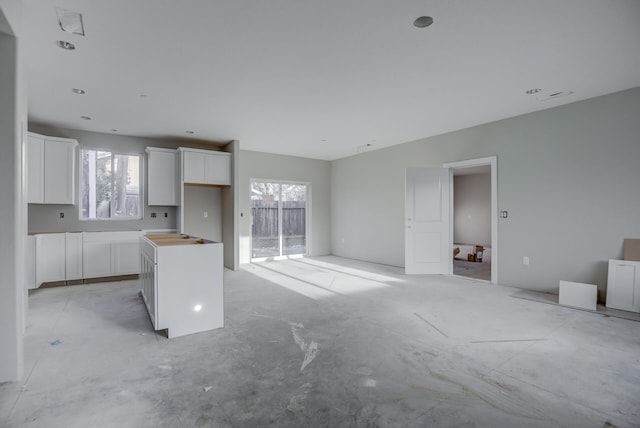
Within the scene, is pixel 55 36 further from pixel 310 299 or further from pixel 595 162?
pixel 595 162

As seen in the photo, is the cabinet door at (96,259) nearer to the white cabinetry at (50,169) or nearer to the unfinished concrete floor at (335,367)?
the white cabinetry at (50,169)

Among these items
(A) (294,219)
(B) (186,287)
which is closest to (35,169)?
(B) (186,287)

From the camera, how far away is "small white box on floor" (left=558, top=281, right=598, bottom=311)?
3767mm

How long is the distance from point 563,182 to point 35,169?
8038 millimetres

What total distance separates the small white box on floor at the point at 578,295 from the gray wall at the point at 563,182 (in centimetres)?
38

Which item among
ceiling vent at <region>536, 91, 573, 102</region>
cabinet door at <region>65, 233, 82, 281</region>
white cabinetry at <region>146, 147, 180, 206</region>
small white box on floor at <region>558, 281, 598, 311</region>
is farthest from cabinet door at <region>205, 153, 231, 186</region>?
small white box on floor at <region>558, 281, 598, 311</region>

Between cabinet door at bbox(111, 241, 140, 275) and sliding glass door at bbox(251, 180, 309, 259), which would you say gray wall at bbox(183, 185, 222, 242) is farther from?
cabinet door at bbox(111, 241, 140, 275)

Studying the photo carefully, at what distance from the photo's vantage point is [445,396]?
2.03 meters

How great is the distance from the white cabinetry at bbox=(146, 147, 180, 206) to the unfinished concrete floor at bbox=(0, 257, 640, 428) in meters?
2.43

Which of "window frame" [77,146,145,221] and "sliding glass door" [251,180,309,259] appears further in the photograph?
"sliding glass door" [251,180,309,259]

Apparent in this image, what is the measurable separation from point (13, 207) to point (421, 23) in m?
3.31

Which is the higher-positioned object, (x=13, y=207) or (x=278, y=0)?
(x=278, y=0)

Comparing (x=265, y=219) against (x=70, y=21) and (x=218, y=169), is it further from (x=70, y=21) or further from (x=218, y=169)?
(x=70, y=21)

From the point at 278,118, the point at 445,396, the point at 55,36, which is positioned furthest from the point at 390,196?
the point at 55,36
